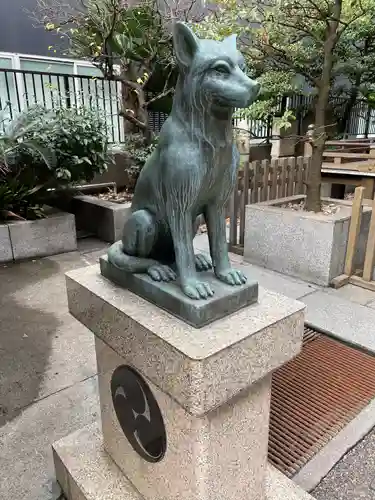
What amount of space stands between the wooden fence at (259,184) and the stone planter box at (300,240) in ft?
1.10

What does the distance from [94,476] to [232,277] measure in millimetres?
1186

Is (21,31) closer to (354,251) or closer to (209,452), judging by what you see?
(354,251)

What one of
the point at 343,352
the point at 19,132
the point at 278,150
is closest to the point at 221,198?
the point at 343,352

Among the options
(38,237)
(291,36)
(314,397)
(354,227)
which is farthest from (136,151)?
(314,397)

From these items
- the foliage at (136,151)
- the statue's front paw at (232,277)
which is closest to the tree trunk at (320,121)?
the foliage at (136,151)

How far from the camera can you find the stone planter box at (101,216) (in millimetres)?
5645

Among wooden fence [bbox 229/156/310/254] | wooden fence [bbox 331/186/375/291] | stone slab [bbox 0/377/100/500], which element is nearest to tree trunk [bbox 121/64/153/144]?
wooden fence [bbox 229/156/310/254]

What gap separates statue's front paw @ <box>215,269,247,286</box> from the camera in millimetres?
1465

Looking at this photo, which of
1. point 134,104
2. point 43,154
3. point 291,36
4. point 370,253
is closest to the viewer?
point 370,253

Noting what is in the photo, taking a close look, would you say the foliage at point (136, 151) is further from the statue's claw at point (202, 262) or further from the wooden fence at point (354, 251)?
the statue's claw at point (202, 262)

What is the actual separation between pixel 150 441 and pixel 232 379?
58 cm

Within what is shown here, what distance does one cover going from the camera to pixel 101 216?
5840mm

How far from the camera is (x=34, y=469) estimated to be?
206 centimetres

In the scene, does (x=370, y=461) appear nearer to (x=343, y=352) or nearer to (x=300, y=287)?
(x=343, y=352)
